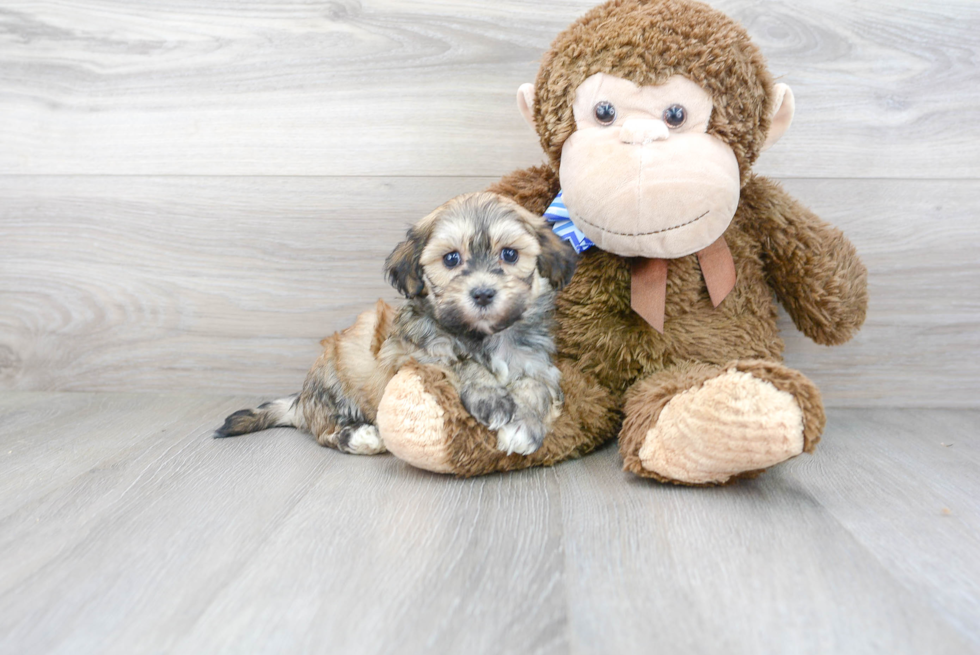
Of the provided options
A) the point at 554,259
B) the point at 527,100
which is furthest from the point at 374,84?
the point at 554,259

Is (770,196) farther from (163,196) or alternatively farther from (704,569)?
(163,196)

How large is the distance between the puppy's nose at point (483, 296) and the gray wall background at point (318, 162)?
791 millimetres

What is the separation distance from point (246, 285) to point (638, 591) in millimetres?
1693

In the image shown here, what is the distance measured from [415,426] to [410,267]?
37cm

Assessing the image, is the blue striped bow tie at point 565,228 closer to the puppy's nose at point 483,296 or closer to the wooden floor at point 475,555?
the puppy's nose at point 483,296

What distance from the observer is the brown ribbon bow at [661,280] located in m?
1.71

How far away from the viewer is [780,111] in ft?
5.60

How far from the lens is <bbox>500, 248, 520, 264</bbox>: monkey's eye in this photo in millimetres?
1610

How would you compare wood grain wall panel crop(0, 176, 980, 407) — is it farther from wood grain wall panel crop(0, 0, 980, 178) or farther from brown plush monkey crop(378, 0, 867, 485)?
brown plush monkey crop(378, 0, 867, 485)

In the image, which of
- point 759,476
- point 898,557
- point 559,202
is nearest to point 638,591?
point 898,557

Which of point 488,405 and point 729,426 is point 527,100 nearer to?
point 488,405

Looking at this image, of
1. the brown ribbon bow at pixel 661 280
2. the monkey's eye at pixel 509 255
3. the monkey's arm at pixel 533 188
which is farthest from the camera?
the monkey's arm at pixel 533 188

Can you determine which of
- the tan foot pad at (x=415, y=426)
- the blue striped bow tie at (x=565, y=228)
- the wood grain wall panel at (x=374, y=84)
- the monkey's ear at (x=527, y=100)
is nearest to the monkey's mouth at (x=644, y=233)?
the blue striped bow tie at (x=565, y=228)

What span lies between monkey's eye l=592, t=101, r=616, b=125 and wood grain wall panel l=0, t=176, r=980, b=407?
0.67 meters
